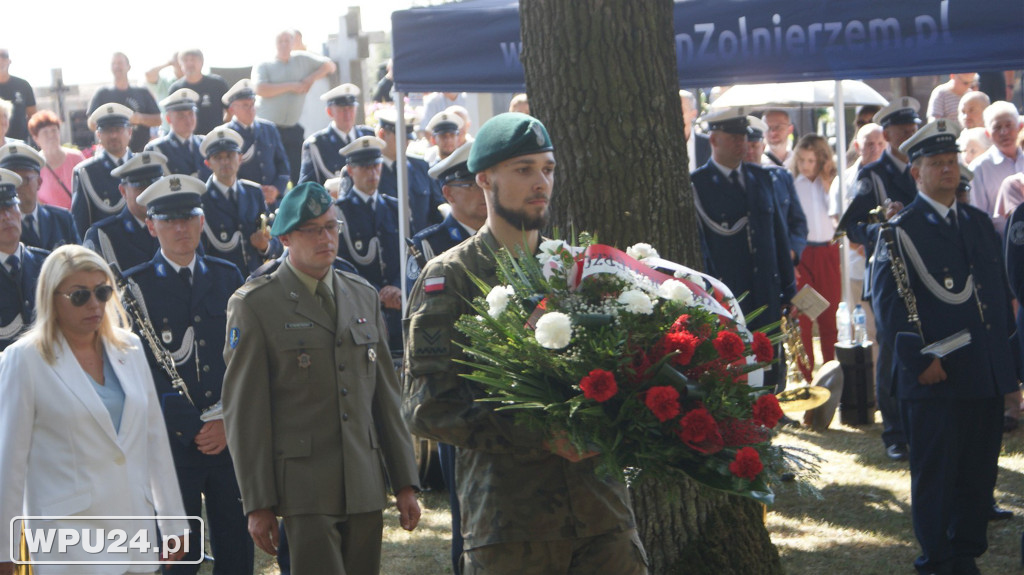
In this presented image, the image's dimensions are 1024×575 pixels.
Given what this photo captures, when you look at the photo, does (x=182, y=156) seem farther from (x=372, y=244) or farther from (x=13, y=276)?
(x=13, y=276)

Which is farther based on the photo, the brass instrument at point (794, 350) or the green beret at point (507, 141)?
the brass instrument at point (794, 350)

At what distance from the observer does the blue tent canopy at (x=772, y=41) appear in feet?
25.5

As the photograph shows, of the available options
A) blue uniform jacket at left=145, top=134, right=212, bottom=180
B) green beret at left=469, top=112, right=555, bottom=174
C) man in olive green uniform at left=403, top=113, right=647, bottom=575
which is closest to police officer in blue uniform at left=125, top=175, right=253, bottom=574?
man in olive green uniform at left=403, top=113, right=647, bottom=575

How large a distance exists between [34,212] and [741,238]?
5166 millimetres

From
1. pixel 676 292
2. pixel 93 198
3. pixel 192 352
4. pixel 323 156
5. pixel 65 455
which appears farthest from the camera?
pixel 323 156

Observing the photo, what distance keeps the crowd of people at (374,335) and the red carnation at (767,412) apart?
1.66ft

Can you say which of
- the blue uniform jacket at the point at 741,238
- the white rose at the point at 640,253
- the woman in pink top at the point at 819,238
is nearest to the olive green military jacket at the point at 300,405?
the white rose at the point at 640,253

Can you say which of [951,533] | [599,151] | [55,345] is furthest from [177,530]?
[951,533]

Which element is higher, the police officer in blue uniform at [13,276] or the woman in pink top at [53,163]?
the woman in pink top at [53,163]

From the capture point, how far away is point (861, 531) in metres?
7.42

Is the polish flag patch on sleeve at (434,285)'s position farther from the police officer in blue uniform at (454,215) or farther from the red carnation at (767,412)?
the police officer in blue uniform at (454,215)

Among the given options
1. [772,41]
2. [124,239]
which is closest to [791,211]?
[772,41]

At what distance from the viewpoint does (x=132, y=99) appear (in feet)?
46.4

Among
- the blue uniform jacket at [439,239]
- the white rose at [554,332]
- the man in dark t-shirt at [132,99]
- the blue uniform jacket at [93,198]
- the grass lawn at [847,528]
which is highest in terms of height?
the man in dark t-shirt at [132,99]
